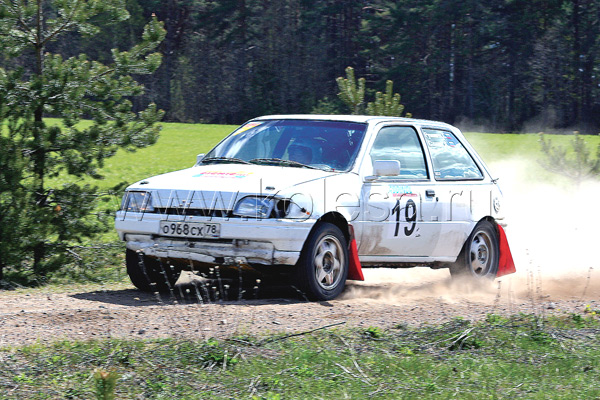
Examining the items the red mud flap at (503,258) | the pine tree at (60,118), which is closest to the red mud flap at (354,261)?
the red mud flap at (503,258)

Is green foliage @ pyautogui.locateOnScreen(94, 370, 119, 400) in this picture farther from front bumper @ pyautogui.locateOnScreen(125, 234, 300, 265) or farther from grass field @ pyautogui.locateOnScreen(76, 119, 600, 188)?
grass field @ pyautogui.locateOnScreen(76, 119, 600, 188)

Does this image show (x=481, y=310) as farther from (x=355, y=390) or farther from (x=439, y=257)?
(x=355, y=390)

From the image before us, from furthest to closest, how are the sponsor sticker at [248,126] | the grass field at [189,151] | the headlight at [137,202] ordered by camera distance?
1. the grass field at [189,151]
2. the sponsor sticker at [248,126]
3. the headlight at [137,202]

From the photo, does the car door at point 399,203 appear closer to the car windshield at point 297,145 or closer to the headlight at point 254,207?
the car windshield at point 297,145

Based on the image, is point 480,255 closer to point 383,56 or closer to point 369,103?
point 369,103

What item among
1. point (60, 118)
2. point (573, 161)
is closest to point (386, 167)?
point (60, 118)

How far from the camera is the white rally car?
6.89 m

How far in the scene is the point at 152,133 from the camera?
10.7 metres

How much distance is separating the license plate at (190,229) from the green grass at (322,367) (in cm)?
157

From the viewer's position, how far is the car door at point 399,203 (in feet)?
25.5

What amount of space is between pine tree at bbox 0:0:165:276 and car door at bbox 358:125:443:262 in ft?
11.9

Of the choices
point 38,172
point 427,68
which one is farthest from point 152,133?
point 427,68

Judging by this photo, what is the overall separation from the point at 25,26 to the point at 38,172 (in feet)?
6.09

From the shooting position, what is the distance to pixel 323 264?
7266 mm
